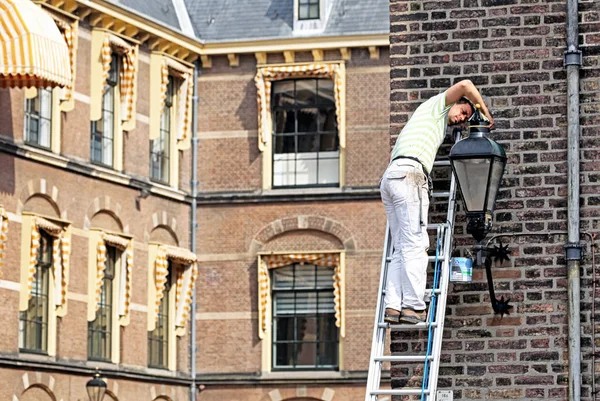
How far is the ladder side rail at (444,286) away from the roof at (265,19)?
21.2 meters

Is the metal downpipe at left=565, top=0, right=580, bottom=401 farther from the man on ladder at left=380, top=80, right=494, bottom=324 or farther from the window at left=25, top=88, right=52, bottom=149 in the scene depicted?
the window at left=25, top=88, right=52, bottom=149

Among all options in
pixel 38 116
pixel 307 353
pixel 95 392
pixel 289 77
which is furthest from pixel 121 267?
pixel 289 77

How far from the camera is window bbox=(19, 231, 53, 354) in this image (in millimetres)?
27797

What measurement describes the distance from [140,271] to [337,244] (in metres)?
3.26

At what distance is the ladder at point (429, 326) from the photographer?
9.82 metres

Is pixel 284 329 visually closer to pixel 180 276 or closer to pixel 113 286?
pixel 180 276

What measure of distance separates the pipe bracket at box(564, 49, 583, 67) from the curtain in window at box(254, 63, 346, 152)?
21.2 m

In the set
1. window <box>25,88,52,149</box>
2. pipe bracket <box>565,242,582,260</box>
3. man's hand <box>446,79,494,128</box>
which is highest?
window <box>25,88,52,149</box>

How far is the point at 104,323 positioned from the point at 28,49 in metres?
6.61

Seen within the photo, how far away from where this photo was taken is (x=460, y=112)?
34.0ft

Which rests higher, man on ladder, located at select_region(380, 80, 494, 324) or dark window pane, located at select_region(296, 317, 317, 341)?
dark window pane, located at select_region(296, 317, 317, 341)

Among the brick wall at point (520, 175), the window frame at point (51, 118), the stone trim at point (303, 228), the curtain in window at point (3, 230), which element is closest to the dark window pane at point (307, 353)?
the stone trim at point (303, 228)

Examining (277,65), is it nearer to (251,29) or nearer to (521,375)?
(251,29)

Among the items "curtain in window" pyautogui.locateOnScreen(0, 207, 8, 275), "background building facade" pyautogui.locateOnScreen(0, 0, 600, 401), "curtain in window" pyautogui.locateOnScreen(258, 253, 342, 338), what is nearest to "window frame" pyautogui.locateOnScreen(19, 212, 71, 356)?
"background building facade" pyautogui.locateOnScreen(0, 0, 600, 401)
